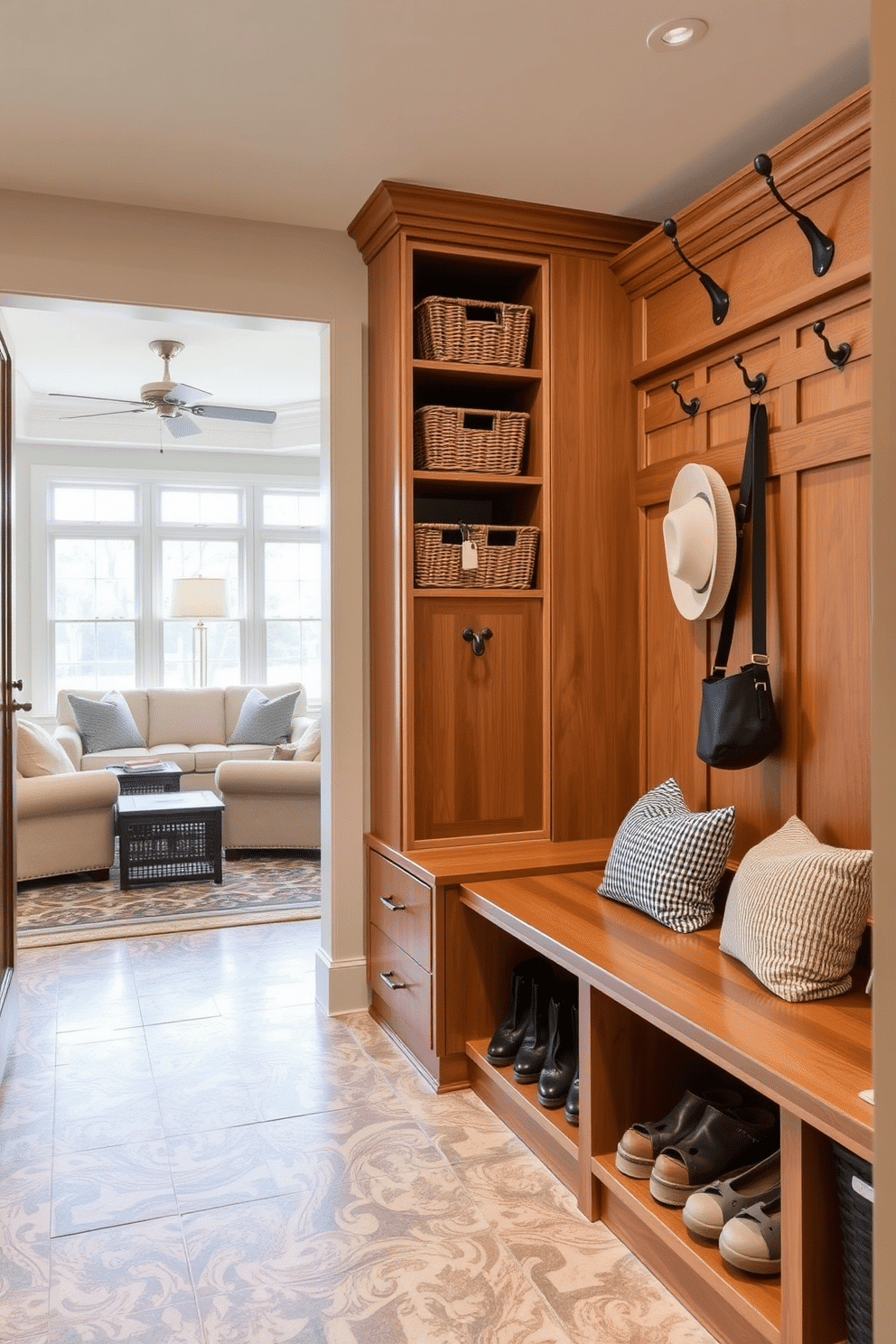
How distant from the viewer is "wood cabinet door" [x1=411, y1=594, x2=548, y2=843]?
9.97ft

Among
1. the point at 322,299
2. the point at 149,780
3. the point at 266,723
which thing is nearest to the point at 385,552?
the point at 322,299

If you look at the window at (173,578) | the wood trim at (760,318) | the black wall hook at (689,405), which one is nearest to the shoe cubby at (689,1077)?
the black wall hook at (689,405)

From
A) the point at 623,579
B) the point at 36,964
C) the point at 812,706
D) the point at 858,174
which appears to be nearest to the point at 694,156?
the point at 858,174

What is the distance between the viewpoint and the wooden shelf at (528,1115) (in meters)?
2.23

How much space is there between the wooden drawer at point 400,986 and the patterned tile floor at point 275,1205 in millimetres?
129

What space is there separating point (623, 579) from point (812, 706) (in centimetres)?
94

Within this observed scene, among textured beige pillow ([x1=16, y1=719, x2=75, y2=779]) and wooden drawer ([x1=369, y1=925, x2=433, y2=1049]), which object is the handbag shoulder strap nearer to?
wooden drawer ([x1=369, y1=925, x2=433, y2=1049])

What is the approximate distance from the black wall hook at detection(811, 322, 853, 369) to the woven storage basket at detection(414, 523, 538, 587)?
42.0 inches

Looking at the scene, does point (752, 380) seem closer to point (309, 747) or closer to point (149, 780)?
point (309, 747)

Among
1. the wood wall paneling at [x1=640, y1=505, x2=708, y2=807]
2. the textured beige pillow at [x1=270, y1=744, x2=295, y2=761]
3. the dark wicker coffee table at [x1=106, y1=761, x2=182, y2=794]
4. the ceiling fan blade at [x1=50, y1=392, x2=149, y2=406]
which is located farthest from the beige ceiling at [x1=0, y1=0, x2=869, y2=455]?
the dark wicker coffee table at [x1=106, y1=761, x2=182, y2=794]

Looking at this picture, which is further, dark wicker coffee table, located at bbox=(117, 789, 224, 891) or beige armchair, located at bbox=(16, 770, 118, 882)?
A: dark wicker coffee table, located at bbox=(117, 789, 224, 891)

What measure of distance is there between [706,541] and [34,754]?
13.2 ft

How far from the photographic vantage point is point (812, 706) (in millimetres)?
2375

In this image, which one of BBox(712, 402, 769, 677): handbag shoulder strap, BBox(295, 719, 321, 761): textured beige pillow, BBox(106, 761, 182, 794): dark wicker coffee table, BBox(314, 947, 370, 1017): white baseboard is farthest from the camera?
BBox(106, 761, 182, 794): dark wicker coffee table
